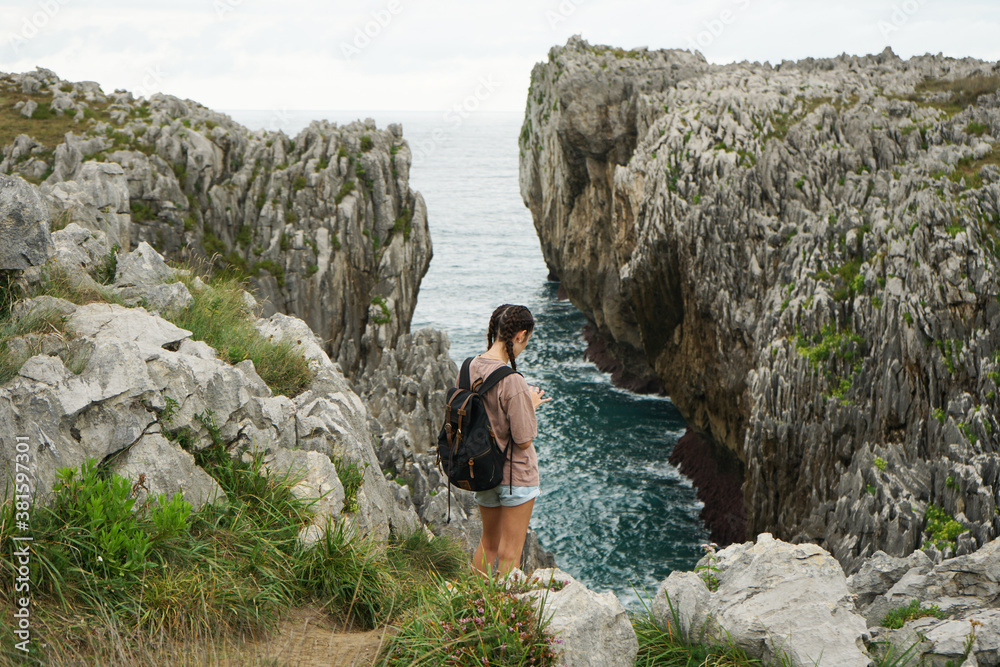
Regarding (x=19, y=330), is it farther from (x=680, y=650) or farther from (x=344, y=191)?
(x=344, y=191)

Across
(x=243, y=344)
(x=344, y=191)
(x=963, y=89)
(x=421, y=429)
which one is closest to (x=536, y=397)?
(x=243, y=344)

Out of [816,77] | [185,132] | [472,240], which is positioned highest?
[816,77]

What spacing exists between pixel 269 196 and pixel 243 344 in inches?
1315

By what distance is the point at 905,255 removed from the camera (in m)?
23.4

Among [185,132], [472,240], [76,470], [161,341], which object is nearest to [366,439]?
[161,341]

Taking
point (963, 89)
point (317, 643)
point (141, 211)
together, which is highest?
point (963, 89)

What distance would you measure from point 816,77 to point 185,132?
115 feet

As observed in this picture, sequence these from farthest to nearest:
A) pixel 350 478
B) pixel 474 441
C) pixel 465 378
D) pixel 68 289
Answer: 1. pixel 68 289
2. pixel 350 478
3. pixel 465 378
4. pixel 474 441

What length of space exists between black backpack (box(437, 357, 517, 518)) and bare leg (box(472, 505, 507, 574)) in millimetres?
544

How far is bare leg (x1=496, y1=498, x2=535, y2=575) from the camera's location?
8.18 metres

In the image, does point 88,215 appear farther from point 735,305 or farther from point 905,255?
point 735,305

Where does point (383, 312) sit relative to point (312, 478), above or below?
below

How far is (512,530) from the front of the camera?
8.22 m

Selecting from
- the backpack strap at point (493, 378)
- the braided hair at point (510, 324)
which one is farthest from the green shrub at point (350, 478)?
the braided hair at point (510, 324)
